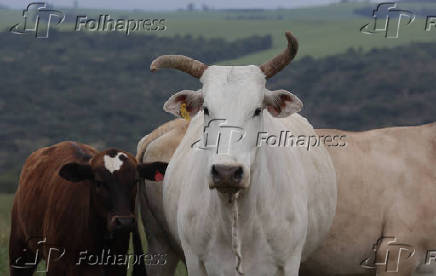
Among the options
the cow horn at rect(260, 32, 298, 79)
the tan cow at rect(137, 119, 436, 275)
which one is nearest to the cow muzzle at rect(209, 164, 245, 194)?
the cow horn at rect(260, 32, 298, 79)

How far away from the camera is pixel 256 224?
7.43m

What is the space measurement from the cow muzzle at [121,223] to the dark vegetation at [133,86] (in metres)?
47.1

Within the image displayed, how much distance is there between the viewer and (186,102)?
7.59 m

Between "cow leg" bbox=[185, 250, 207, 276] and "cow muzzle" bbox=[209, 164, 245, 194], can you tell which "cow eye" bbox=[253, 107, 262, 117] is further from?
"cow leg" bbox=[185, 250, 207, 276]

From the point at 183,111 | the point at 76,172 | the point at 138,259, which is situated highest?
the point at 183,111

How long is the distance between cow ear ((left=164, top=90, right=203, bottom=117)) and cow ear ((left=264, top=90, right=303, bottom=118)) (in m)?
0.57

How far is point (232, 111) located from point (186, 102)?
2.46ft

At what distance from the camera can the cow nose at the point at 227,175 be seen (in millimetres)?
6516

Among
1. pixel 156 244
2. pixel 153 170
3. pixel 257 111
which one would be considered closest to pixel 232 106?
pixel 257 111

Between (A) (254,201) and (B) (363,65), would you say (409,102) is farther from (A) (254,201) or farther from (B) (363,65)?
(A) (254,201)

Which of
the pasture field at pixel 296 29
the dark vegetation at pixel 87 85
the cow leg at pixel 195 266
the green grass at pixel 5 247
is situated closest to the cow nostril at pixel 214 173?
the cow leg at pixel 195 266

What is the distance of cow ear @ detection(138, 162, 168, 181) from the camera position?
909 centimetres

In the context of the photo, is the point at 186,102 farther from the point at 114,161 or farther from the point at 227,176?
the point at 114,161

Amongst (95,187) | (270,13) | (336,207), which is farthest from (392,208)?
(270,13)
